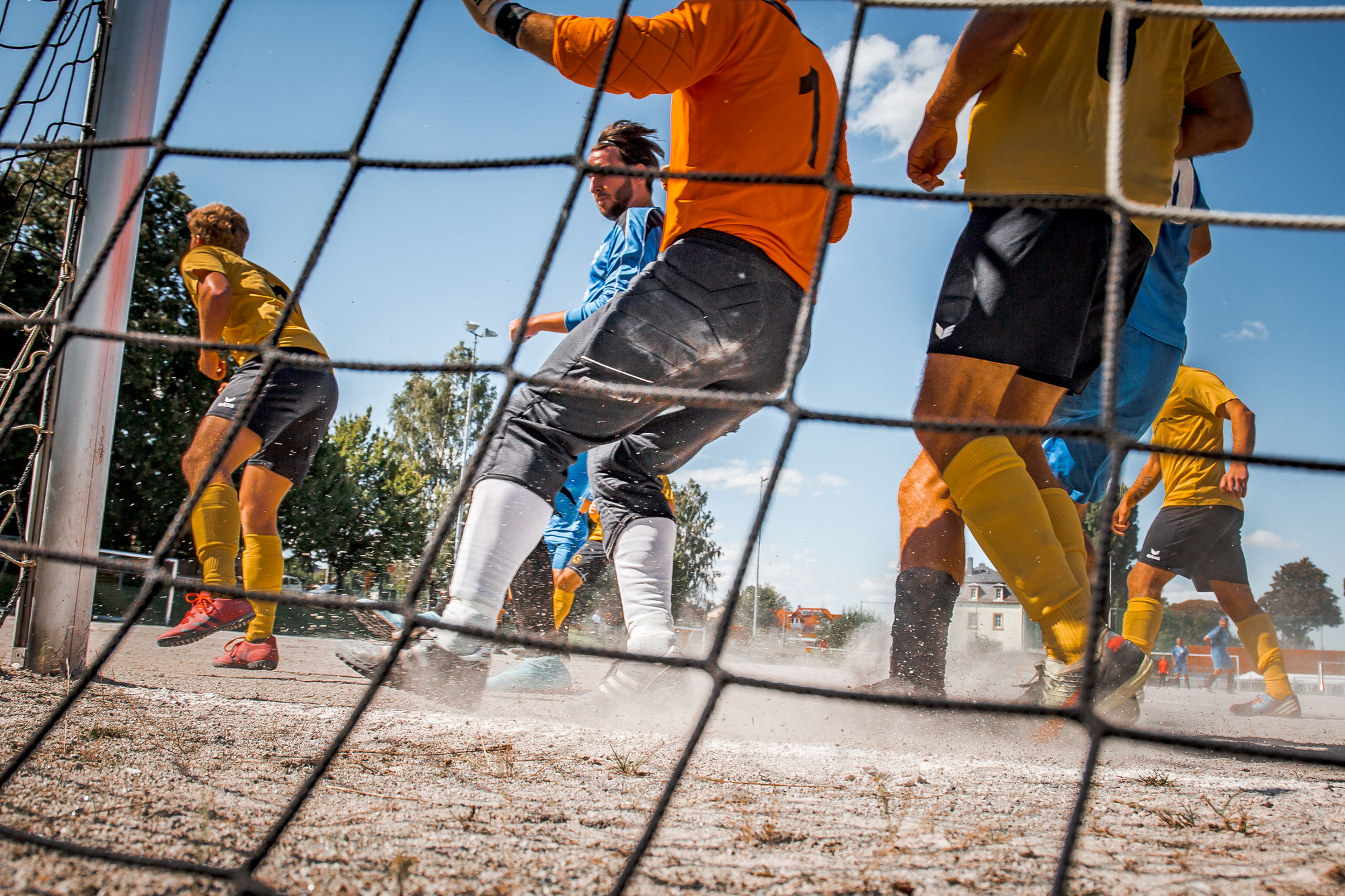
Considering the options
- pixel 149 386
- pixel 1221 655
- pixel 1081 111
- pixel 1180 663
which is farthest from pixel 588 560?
pixel 149 386

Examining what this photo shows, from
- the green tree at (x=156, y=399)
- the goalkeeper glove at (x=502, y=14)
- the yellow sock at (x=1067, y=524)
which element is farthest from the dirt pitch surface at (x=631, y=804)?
the green tree at (x=156, y=399)

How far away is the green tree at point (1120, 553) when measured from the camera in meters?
2.86

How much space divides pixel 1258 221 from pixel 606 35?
106 centimetres

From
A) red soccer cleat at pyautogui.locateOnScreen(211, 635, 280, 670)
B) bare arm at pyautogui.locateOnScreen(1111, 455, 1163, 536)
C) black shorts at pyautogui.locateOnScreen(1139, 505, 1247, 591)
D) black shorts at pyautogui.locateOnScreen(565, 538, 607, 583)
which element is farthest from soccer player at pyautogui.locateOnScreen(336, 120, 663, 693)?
black shorts at pyautogui.locateOnScreen(1139, 505, 1247, 591)

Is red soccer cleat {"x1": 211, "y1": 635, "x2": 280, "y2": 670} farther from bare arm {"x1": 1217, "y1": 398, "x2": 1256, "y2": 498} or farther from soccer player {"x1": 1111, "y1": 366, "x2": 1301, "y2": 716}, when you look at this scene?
bare arm {"x1": 1217, "y1": 398, "x2": 1256, "y2": 498}

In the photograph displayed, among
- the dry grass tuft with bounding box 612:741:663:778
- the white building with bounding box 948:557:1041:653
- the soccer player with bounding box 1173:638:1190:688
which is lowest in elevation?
the soccer player with bounding box 1173:638:1190:688

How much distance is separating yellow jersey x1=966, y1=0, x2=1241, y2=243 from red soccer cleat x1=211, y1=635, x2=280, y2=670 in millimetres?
2217

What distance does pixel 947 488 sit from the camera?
1.66m

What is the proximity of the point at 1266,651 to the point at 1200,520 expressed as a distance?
75 centimetres

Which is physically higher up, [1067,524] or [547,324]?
[547,324]

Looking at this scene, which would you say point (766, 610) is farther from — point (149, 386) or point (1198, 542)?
point (149, 386)

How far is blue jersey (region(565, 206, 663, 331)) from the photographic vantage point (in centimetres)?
222

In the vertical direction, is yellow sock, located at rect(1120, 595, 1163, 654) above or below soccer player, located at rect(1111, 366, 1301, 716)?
below

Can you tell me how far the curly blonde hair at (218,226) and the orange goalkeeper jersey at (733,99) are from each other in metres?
1.70
